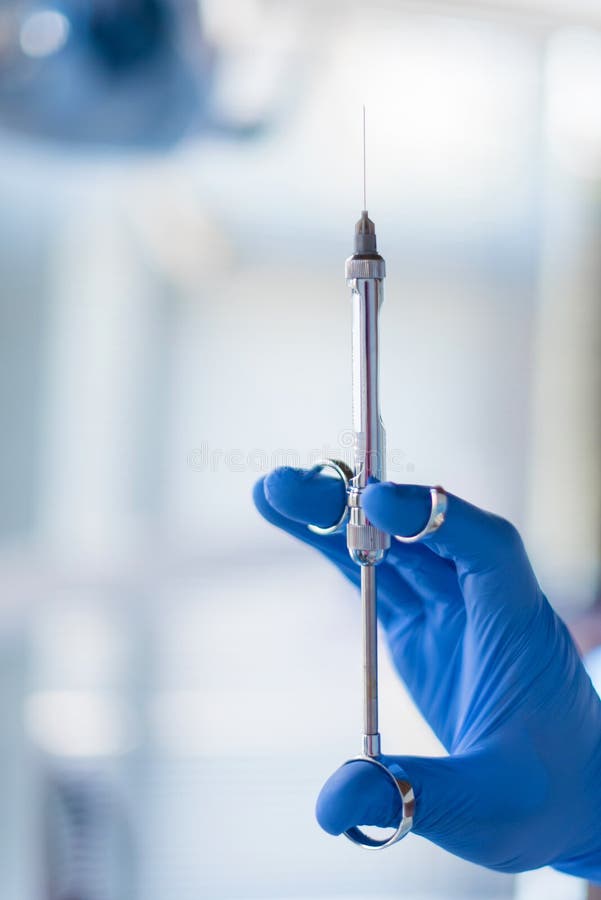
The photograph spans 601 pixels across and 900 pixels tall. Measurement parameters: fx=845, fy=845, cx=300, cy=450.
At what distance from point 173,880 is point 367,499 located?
1587 millimetres

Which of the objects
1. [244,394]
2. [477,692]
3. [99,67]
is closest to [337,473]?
[477,692]

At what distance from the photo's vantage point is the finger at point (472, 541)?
17.7 inches

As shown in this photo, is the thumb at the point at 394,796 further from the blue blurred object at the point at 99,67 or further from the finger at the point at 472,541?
the blue blurred object at the point at 99,67

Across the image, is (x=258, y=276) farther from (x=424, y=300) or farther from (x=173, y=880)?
(x=173, y=880)

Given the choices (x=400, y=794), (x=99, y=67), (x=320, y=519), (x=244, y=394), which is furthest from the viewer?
(x=244, y=394)

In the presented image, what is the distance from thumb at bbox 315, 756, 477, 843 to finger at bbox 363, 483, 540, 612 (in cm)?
11

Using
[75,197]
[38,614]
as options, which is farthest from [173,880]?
[75,197]

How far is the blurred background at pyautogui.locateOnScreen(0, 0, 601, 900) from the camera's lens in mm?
1812

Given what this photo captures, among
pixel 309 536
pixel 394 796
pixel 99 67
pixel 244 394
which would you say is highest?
pixel 99 67

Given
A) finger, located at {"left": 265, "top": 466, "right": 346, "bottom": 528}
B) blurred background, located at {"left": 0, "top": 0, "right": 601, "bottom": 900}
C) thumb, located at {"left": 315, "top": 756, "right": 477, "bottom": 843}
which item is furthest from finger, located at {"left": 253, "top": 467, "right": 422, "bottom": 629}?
blurred background, located at {"left": 0, "top": 0, "right": 601, "bottom": 900}

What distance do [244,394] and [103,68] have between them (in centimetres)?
86

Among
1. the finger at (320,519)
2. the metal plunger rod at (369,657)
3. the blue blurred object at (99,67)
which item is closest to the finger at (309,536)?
Result: the finger at (320,519)

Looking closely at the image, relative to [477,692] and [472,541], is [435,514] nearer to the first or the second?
[472,541]

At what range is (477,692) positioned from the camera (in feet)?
1.82
